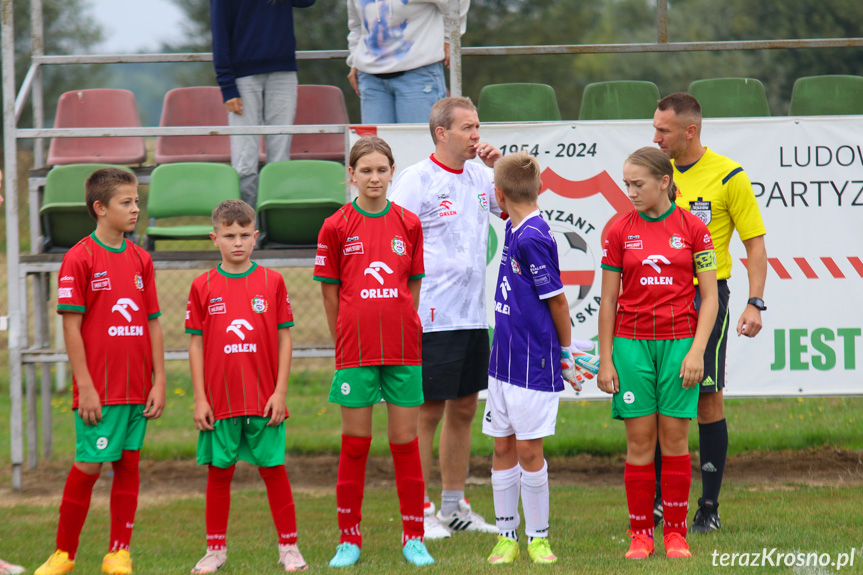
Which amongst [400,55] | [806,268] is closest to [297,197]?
[400,55]

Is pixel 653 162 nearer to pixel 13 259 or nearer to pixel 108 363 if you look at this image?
pixel 108 363

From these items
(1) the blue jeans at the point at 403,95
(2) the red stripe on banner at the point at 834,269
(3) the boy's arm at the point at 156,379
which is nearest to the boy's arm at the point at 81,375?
(3) the boy's arm at the point at 156,379

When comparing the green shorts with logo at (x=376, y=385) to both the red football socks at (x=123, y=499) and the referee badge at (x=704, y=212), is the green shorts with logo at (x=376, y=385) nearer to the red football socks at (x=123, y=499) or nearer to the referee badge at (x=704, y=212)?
the red football socks at (x=123, y=499)

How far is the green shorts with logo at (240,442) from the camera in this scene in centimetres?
416

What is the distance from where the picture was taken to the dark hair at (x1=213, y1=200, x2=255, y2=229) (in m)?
4.22

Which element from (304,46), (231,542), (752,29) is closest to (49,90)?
(304,46)

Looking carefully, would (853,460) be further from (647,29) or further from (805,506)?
(647,29)

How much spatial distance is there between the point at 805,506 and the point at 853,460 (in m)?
1.66

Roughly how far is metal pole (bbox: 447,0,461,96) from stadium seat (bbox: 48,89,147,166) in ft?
9.12

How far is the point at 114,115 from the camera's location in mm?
7605

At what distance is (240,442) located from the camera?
4.24 meters

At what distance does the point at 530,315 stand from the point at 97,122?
492 centimetres

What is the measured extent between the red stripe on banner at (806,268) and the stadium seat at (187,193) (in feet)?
12.4

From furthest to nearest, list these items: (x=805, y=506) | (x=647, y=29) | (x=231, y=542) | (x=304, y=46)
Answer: (x=647, y=29), (x=304, y=46), (x=805, y=506), (x=231, y=542)
